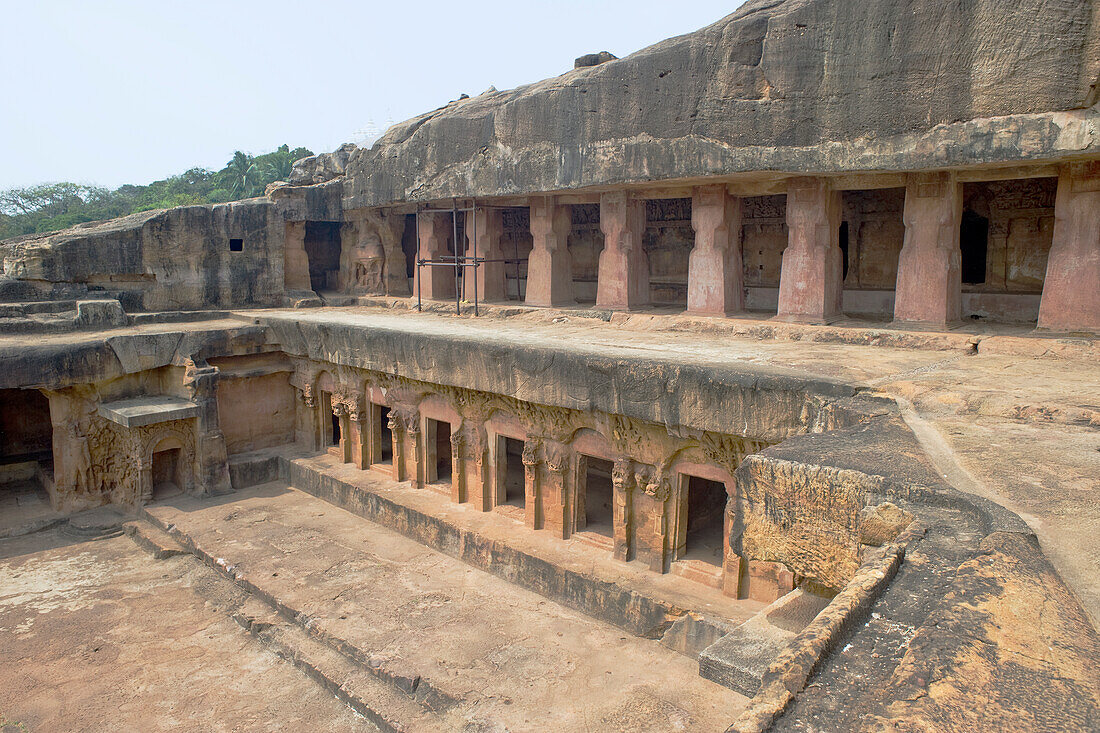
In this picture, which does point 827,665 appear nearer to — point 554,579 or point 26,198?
point 554,579

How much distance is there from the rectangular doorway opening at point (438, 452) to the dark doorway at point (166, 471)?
3.85m

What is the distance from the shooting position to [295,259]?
14.9 meters

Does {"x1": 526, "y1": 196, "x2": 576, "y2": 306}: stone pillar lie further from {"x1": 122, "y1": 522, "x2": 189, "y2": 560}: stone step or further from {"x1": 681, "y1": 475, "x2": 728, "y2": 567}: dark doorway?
{"x1": 122, "y1": 522, "x2": 189, "y2": 560}: stone step

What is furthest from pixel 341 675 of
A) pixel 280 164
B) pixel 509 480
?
pixel 280 164

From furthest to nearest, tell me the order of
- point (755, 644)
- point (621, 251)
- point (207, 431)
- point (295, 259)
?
point (295, 259)
point (207, 431)
point (621, 251)
point (755, 644)

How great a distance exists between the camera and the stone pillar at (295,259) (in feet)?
48.3

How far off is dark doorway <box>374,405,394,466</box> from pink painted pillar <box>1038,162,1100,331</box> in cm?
807

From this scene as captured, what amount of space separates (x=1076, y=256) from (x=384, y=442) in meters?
9.93

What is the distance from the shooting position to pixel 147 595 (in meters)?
8.23

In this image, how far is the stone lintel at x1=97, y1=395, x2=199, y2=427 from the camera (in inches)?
387

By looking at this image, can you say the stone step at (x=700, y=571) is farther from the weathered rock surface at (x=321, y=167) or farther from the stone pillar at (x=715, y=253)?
the weathered rock surface at (x=321, y=167)

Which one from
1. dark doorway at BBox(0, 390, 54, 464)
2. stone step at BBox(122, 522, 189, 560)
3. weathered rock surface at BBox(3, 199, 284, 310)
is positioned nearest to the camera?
stone step at BBox(122, 522, 189, 560)

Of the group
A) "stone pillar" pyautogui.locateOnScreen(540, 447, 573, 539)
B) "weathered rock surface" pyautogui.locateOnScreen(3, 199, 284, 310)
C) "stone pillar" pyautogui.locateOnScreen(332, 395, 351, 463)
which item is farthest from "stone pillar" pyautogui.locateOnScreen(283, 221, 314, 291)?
"stone pillar" pyautogui.locateOnScreen(540, 447, 573, 539)

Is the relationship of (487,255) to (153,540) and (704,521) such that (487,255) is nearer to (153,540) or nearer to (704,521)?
(704,521)
